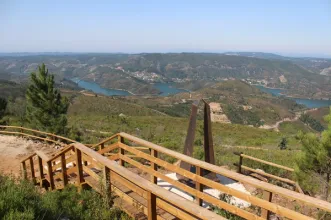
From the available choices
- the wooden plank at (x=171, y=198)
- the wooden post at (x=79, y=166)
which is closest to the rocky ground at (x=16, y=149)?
the wooden post at (x=79, y=166)

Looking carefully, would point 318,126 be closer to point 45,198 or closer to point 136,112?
point 136,112

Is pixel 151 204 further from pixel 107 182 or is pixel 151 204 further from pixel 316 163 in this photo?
pixel 316 163

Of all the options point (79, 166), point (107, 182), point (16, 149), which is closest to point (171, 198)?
point (107, 182)

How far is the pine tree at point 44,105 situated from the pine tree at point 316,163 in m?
16.5

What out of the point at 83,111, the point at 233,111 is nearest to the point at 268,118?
the point at 233,111

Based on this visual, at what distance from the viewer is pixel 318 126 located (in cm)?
A: 11912

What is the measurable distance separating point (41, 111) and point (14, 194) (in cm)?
1721

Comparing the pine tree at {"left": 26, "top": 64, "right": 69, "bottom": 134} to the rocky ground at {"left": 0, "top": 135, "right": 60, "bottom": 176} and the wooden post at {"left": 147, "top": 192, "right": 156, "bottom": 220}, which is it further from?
the wooden post at {"left": 147, "top": 192, "right": 156, "bottom": 220}

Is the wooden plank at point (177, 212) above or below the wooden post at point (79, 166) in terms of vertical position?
above

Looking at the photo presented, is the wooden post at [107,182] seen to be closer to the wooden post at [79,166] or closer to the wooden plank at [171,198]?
the wooden plank at [171,198]

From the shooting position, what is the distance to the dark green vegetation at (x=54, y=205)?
3.25 metres

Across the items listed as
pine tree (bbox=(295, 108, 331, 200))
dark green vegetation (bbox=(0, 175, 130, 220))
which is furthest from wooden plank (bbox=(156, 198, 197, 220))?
pine tree (bbox=(295, 108, 331, 200))

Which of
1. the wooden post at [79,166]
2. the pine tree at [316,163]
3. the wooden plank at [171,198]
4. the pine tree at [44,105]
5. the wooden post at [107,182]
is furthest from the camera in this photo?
the pine tree at [44,105]

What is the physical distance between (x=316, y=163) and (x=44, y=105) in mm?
18065
